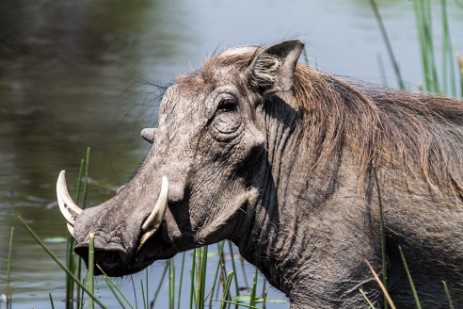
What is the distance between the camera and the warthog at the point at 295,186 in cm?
377

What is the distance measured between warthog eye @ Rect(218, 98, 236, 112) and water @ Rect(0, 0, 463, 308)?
1.98 meters

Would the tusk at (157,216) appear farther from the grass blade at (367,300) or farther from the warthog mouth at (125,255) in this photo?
the grass blade at (367,300)

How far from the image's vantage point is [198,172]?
377cm

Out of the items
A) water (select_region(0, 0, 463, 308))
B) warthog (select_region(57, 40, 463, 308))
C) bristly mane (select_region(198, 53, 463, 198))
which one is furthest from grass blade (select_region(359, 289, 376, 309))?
water (select_region(0, 0, 463, 308))

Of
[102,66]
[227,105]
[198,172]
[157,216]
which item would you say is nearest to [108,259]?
[157,216]

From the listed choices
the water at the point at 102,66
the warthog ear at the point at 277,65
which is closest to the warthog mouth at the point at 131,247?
the warthog ear at the point at 277,65

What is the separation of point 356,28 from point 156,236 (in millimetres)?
7832

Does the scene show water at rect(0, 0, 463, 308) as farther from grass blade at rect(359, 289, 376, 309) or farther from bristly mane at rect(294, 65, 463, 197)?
grass blade at rect(359, 289, 376, 309)

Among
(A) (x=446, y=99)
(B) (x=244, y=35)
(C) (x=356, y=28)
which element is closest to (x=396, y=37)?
(C) (x=356, y=28)

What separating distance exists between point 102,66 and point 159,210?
7074 mm

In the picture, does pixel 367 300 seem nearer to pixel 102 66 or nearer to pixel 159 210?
pixel 159 210

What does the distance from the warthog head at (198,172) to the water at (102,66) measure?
6.38 ft

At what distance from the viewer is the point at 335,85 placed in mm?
4066

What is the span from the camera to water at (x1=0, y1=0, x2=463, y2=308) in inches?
278
